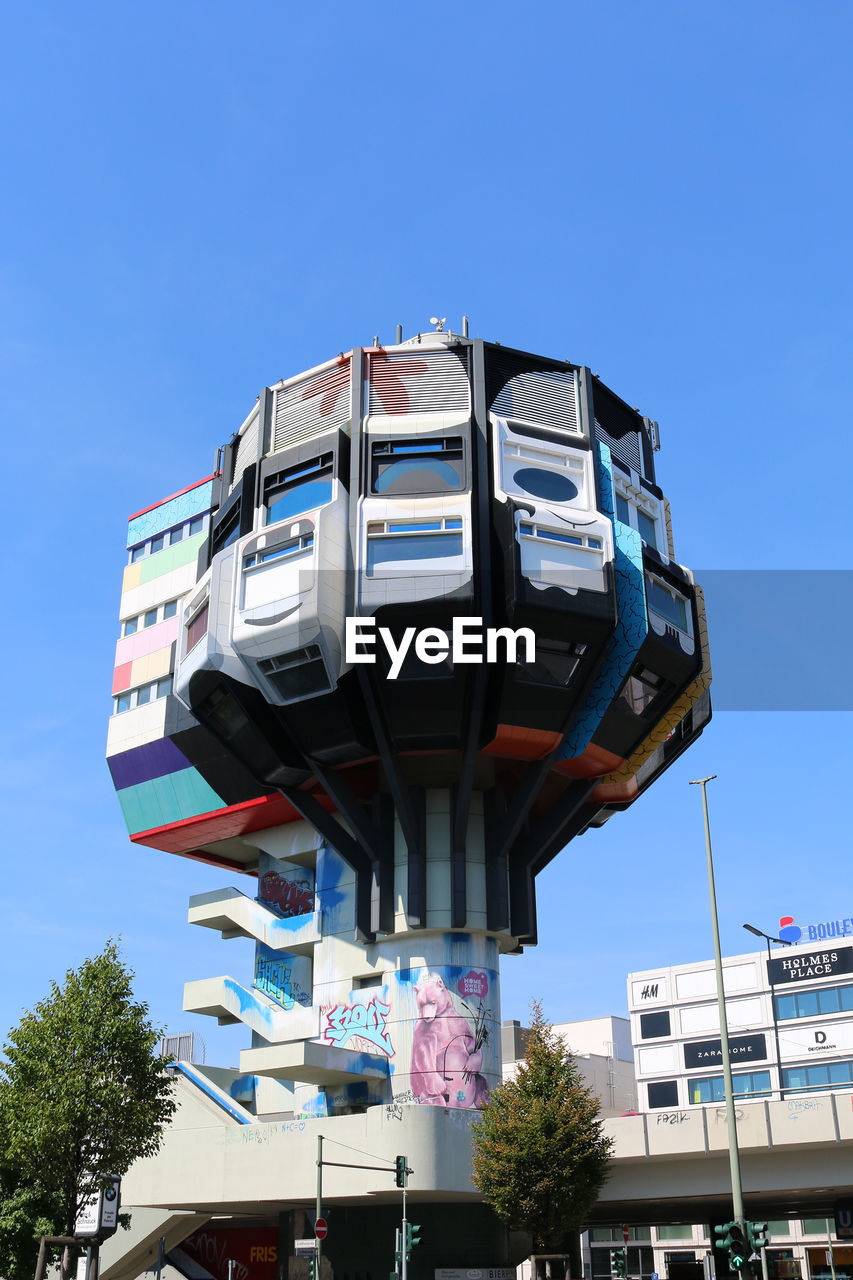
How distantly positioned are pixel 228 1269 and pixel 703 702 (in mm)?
36493

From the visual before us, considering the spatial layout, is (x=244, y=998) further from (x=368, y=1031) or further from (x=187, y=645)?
(x=187, y=645)

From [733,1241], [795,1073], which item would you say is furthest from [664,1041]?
[733,1241]

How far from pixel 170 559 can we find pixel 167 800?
47.1 feet

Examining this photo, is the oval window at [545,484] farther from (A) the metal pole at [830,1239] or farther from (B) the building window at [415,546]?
(A) the metal pole at [830,1239]

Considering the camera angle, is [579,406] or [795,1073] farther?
[795,1073]

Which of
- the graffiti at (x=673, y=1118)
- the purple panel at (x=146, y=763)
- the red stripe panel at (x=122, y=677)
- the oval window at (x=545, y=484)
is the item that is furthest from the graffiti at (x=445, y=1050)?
the red stripe panel at (x=122, y=677)

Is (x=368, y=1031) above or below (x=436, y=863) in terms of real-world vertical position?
below

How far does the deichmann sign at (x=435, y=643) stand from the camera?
48.6 m

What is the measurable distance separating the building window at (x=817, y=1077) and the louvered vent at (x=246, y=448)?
74022 millimetres

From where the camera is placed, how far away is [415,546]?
49.6 meters

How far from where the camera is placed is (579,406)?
181 feet

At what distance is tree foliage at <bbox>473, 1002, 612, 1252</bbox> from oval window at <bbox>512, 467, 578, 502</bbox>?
22.4 m

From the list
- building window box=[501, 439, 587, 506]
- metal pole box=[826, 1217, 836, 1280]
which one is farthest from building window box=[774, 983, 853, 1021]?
building window box=[501, 439, 587, 506]

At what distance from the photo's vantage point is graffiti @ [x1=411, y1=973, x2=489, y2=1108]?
4984cm
